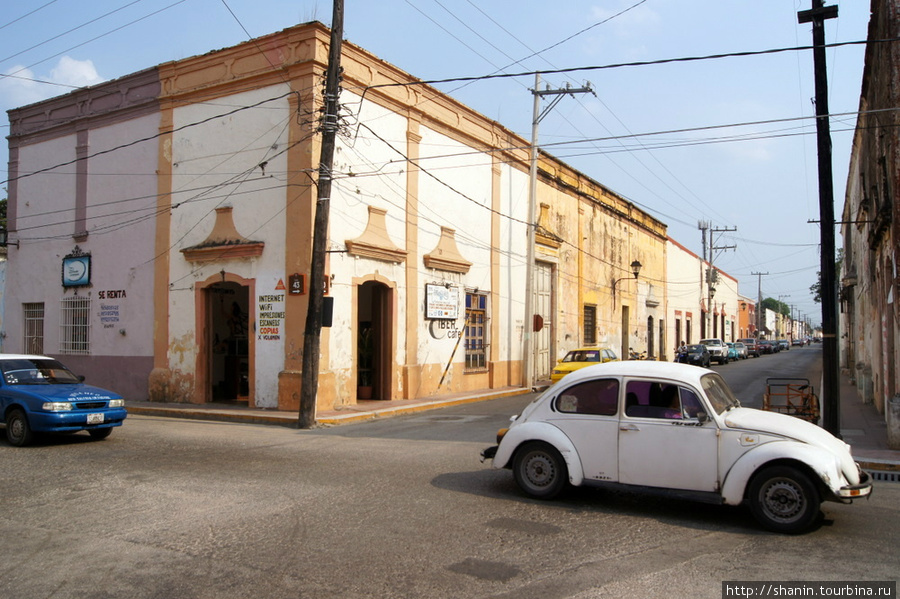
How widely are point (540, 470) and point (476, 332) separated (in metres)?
16.8

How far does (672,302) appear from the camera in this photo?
5206cm

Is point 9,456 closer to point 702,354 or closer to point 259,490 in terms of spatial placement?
point 259,490

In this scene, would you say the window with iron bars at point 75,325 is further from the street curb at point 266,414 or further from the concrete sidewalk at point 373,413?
the street curb at point 266,414

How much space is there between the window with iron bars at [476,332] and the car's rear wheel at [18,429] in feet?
47.3

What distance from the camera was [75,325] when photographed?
74.3 feet

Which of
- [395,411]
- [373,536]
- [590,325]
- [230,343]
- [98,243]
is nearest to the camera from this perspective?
[373,536]

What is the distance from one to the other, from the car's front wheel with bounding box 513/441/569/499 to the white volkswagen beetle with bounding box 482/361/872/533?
11 mm

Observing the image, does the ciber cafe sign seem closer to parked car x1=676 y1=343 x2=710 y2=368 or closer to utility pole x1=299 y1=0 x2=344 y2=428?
utility pole x1=299 y1=0 x2=344 y2=428

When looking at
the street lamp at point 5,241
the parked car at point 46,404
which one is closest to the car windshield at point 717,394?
the parked car at point 46,404

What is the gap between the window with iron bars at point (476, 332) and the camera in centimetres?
2444

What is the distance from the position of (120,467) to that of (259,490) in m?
2.87

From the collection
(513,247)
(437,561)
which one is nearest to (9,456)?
(437,561)

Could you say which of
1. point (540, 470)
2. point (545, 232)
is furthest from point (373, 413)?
point (545, 232)

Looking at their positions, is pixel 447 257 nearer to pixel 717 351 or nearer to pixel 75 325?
pixel 75 325
